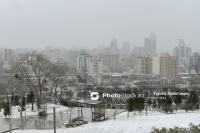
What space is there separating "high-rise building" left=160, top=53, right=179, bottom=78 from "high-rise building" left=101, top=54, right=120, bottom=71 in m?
32.9

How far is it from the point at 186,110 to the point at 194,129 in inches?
365

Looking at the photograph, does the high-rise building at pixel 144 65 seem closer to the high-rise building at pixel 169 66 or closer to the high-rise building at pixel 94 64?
the high-rise building at pixel 169 66

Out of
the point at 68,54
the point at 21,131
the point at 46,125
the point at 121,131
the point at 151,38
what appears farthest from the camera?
the point at 151,38

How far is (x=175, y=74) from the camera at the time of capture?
3533 inches

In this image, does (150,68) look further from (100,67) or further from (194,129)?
(194,129)

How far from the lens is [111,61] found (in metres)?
129

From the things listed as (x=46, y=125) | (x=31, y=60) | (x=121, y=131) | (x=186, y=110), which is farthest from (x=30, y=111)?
(x=121, y=131)

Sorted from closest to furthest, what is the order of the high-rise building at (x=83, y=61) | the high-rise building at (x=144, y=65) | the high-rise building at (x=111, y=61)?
1. the high-rise building at (x=144, y=65)
2. the high-rise building at (x=83, y=61)
3. the high-rise building at (x=111, y=61)

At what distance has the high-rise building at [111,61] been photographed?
125994 mm

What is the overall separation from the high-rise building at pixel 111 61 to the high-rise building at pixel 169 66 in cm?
3293

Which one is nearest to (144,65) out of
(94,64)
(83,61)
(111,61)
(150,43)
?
(94,64)

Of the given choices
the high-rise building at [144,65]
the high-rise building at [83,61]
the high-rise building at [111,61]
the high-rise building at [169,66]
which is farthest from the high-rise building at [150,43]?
the high-rise building at [169,66]

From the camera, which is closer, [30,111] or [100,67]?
[30,111]

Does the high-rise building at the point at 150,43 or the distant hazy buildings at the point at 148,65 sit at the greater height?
the high-rise building at the point at 150,43
